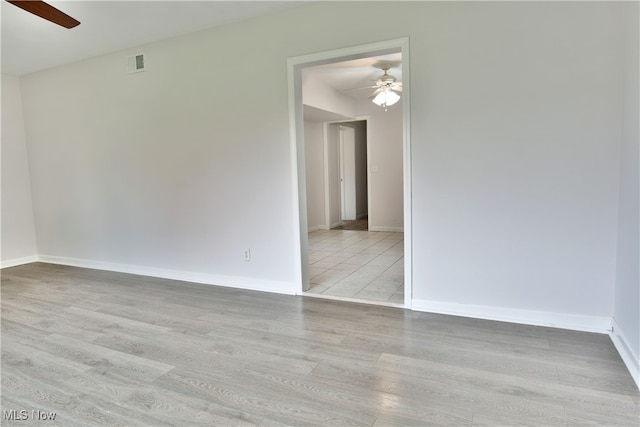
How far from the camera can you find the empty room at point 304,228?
76.0 inches

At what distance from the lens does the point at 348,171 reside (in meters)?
8.60

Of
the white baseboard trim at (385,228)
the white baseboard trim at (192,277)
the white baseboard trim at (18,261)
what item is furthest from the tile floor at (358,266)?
the white baseboard trim at (18,261)

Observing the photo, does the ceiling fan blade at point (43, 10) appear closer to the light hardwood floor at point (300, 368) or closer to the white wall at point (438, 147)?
the white wall at point (438, 147)

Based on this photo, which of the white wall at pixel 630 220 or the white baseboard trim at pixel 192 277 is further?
the white baseboard trim at pixel 192 277

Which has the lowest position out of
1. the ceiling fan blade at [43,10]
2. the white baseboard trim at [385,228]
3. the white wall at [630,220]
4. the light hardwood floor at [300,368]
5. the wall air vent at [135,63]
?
the light hardwood floor at [300,368]

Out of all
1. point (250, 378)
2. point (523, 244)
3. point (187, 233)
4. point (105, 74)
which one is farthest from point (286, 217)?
point (105, 74)

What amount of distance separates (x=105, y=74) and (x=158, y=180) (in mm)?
1424

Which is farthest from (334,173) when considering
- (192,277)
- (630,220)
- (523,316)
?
(630,220)

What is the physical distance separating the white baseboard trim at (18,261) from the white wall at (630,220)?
258 inches

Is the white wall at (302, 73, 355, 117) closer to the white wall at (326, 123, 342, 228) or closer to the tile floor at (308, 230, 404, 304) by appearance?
the white wall at (326, 123, 342, 228)

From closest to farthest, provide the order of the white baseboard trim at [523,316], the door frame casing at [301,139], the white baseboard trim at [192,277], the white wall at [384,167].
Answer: the white baseboard trim at [523,316]
the door frame casing at [301,139]
the white baseboard trim at [192,277]
the white wall at [384,167]

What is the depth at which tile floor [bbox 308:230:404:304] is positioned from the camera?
11.4 ft

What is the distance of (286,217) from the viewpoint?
11.4ft

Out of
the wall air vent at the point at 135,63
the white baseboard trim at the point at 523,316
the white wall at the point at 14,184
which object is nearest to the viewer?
the white baseboard trim at the point at 523,316
